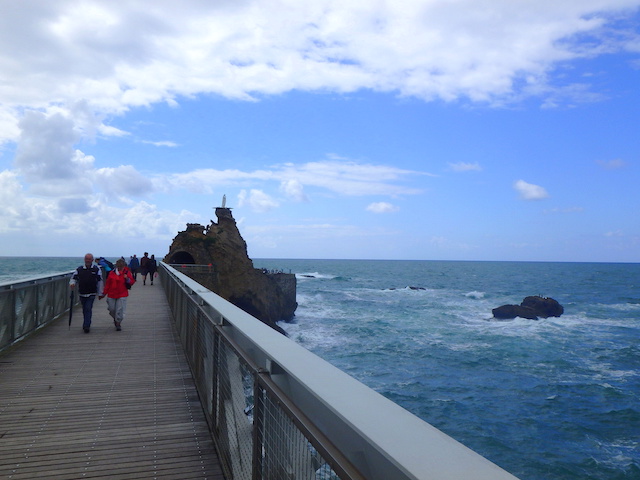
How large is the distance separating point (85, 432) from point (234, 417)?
205 cm

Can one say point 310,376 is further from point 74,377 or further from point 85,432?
point 74,377

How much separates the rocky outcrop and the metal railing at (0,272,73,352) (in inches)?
1772

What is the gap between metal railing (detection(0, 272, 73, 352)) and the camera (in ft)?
28.4

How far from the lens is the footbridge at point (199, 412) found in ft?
5.21

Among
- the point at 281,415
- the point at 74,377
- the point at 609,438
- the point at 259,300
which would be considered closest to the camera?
the point at 281,415

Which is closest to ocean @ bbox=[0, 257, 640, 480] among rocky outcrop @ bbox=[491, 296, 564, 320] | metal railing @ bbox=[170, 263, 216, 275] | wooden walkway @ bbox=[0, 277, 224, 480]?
rocky outcrop @ bbox=[491, 296, 564, 320]

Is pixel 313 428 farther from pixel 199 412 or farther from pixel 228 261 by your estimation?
pixel 228 261

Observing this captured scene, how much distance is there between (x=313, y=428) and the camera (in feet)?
6.37

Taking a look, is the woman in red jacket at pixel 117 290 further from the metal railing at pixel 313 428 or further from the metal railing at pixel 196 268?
the metal railing at pixel 196 268

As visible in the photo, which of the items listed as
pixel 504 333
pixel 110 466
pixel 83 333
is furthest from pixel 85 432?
pixel 504 333

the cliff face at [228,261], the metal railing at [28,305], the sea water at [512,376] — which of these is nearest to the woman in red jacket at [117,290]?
the metal railing at [28,305]

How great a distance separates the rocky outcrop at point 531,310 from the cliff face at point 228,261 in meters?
23.0

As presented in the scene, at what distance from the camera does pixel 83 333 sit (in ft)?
35.7

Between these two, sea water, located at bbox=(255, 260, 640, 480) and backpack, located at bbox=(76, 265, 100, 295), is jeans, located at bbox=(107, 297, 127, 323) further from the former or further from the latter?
sea water, located at bbox=(255, 260, 640, 480)
